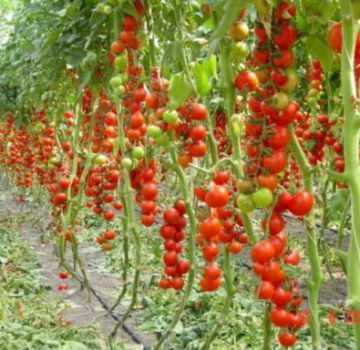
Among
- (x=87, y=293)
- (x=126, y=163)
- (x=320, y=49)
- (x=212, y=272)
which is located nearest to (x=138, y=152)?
(x=126, y=163)

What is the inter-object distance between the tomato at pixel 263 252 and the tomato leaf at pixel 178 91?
514 millimetres

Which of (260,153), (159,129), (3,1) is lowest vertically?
(260,153)

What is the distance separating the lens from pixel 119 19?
1733 mm

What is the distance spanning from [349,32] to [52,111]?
3136mm

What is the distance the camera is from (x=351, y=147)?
0.78 metres

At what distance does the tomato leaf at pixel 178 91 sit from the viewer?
1.32 metres

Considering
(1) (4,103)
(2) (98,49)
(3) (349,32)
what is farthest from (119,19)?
(1) (4,103)

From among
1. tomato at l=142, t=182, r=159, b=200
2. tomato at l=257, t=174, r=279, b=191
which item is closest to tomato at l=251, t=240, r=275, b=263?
tomato at l=257, t=174, r=279, b=191

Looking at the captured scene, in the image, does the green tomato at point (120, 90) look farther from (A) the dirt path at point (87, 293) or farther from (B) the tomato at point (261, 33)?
(A) the dirt path at point (87, 293)

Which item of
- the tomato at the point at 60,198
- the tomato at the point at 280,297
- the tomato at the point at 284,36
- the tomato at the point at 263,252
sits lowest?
the tomato at the point at 280,297

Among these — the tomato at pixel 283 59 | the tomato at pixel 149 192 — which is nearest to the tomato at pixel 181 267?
the tomato at pixel 149 192

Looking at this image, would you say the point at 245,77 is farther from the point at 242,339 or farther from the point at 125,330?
the point at 125,330

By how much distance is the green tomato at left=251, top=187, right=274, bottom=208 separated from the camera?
929mm

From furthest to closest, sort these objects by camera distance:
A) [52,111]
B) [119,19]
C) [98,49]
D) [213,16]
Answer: [52,111] → [98,49] → [119,19] → [213,16]
